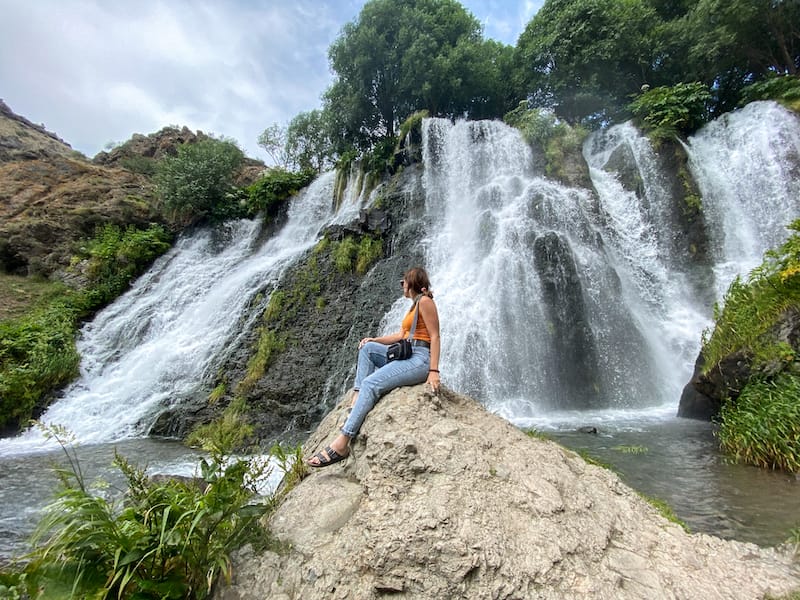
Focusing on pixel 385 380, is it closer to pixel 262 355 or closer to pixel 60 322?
pixel 262 355

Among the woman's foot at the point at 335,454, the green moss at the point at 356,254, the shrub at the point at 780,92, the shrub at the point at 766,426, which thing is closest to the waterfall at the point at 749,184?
the shrub at the point at 780,92

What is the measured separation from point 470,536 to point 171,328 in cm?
1267

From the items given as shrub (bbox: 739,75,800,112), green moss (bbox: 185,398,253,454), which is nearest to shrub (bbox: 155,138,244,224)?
green moss (bbox: 185,398,253,454)

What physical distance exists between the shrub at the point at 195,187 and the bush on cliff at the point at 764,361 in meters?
18.8

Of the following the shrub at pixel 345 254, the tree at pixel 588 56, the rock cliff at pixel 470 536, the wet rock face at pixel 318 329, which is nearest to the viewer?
the rock cliff at pixel 470 536

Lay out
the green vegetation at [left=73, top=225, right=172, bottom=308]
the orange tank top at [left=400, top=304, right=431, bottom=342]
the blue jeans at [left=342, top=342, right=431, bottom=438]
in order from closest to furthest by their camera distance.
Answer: the blue jeans at [left=342, top=342, right=431, bottom=438] < the orange tank top at [left=400, top=304, right=431, bottom=342] < the green vegetation at [left=73, top=225, right=172, bottom=308]

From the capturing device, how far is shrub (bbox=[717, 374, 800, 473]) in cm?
484

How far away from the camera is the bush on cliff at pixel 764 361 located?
16.4 ft

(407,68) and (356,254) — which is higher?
(407,68)

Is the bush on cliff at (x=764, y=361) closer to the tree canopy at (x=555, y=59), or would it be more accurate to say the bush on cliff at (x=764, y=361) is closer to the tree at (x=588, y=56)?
the tree canopy at (x=555, y=59)

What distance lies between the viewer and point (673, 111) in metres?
15.3

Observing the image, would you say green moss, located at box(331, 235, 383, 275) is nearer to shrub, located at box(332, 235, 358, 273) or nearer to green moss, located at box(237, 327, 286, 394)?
shrub, located at box(332, 235, 358, 273)

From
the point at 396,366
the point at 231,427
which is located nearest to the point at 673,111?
the point at 396,366

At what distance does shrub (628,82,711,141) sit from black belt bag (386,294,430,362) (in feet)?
50.7
